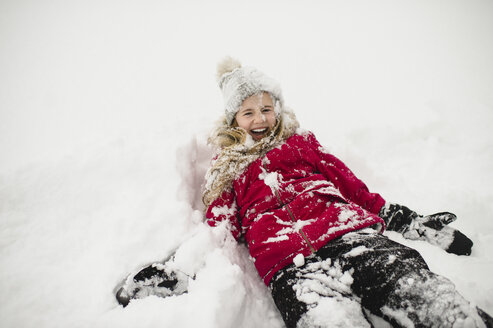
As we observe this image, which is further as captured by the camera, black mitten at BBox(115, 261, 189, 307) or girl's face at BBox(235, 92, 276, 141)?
girl's face at BBox(235, 92, 276, 141)

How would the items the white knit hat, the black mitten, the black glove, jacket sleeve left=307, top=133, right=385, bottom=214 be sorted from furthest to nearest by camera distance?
the white knit hat, jacket sleeve left=307, top=133, right=385, bottom=214, the black glove, the black mitten

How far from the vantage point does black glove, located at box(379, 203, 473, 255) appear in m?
1.56

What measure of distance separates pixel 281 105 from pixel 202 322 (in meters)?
1.83

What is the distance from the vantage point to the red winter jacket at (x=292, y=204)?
1.36 m

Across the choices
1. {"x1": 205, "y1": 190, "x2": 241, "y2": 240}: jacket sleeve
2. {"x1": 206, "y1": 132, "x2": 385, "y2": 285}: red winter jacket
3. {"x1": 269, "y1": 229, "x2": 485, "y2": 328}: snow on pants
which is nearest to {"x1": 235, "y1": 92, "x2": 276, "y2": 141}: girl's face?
{"x1": 206, "y1": 132, "x2": 385, "y2": 285}: red winter jacket

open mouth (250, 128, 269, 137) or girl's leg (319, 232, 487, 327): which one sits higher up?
open mouth (250, 128, 269, 137)

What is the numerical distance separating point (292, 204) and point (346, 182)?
554mm

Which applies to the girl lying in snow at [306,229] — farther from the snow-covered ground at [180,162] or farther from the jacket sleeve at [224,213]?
the snow-covered ground at [180,162]

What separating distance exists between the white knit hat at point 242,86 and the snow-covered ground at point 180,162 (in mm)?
574

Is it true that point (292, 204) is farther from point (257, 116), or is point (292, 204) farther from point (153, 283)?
point (153, 283)

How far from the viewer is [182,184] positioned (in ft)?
6.31

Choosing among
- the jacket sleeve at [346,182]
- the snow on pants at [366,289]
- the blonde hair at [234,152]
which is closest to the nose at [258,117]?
the blonde hair at [234,152]

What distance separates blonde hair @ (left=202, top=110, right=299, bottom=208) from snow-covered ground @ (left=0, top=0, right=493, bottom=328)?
0.28m

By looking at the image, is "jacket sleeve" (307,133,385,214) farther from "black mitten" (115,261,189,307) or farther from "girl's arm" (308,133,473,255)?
"black mitten" (115,261,189,307)
